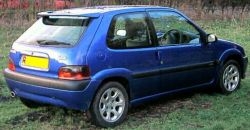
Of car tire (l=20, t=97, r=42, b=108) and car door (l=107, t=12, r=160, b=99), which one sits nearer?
car door (l=107, t=12, r=160, b=99)

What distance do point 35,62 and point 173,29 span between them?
6.86ft

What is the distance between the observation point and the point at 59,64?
581cm

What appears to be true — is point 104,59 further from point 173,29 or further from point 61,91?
point 173,29

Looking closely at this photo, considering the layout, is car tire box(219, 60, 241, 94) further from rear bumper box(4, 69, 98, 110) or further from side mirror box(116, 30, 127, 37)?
rear bumper box(4, 69, 98, 110)

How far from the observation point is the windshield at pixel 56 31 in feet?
19.7

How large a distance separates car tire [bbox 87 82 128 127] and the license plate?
0.72 metres

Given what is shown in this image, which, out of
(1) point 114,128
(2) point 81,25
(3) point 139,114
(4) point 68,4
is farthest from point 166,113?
(4) point 68,4

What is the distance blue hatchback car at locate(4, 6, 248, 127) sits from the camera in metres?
5.81

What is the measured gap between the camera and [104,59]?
593 cm

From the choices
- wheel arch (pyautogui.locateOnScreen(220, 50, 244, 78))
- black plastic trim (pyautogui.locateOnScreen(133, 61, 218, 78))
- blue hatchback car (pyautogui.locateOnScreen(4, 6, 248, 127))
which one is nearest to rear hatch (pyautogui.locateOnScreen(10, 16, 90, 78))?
blue hatchback car (pyautogui.locateOnScreen(4, 6, 248, 127))

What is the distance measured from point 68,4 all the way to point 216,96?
1268cm

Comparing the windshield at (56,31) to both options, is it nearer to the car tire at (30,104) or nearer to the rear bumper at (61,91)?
the rear bumper at (61,91)

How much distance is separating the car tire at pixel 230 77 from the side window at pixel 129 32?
5.94 ft

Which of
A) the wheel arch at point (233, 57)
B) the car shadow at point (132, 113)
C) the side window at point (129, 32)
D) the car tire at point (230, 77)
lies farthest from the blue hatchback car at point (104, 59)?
the car tire at point (230, 77)
